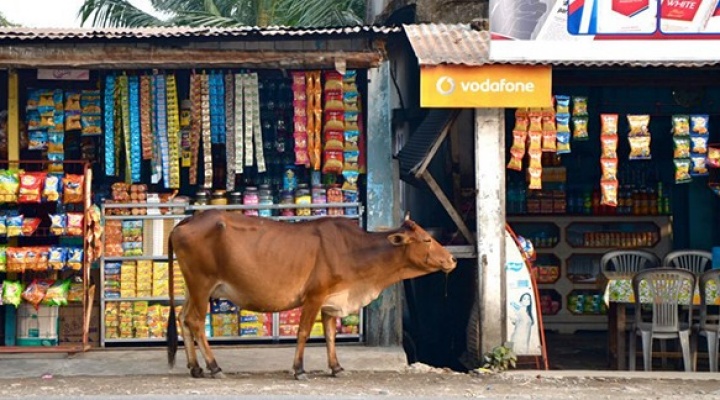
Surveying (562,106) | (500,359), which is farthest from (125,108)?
(500,359)

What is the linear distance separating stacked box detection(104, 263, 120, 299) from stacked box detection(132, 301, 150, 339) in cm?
28

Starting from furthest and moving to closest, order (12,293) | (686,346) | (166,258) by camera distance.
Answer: (166,258)
(12,293)
(686,346)


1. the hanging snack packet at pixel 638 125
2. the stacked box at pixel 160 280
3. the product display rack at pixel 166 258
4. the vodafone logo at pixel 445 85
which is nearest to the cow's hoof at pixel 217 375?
the product display rack at pixel 166 258

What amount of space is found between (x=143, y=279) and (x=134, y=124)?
5.76 feet

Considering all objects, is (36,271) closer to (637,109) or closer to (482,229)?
(482,229)

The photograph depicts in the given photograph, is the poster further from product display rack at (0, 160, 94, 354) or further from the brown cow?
product display rack at (0, 160, 94, 354)

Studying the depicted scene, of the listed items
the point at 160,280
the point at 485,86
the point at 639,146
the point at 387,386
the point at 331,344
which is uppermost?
the point at 485,86

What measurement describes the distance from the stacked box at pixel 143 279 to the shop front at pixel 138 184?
0.04ft

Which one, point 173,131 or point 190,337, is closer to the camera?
point 190,337

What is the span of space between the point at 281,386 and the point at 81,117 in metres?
4.37

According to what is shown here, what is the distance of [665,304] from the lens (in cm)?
1188

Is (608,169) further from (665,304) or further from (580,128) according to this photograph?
(665,304)

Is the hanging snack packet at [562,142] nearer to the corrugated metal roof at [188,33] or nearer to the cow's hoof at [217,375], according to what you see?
the corrugated metal roof at [188,33]

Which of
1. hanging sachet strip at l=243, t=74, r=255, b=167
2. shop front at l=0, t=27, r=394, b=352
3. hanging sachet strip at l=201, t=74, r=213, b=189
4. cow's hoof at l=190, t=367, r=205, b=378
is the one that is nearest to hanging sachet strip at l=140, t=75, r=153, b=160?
shop front at l=0, t=27, r=394, b=352
